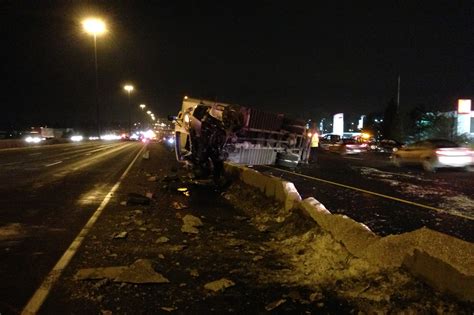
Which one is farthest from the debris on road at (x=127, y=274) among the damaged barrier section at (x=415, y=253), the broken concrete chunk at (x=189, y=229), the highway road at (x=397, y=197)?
the highway road at (x=397, y=197)

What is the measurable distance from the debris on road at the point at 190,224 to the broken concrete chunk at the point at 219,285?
115 inches

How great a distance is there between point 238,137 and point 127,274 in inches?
407

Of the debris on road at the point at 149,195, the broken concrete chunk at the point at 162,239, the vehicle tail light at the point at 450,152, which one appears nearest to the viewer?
the broken concrete chunk at the point at 162,239

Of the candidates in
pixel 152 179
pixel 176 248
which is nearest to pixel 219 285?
pixel 176 248

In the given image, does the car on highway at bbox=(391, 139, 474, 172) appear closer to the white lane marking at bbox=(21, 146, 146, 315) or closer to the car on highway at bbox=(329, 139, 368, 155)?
the white lane marking at bbox=(21, 146, 146, 315)

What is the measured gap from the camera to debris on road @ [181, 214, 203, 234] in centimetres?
872

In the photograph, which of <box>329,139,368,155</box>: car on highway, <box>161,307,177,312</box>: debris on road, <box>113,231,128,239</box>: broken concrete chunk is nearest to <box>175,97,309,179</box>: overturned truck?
<box>113,231,128,239</box>: broken concrete chunk

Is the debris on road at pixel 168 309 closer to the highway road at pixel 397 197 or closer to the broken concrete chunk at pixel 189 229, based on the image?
the broken concrete chunk at pixel 189 229

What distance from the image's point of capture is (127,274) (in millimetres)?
5973

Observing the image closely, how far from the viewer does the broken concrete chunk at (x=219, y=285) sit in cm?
554

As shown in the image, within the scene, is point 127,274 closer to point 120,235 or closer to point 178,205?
point 120,235

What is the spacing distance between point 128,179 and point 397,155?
14.1 meters

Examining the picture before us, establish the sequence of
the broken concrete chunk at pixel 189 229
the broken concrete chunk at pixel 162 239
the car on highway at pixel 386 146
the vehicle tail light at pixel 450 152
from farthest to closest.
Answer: the car on highway at pixel 386 146, the vehicle tail light at pixel 450 152, the broken concrete chunk at pixel 189 229, the broken concrete chunk at pixel 162 239

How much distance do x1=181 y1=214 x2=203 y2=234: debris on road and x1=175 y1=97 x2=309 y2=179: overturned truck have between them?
19.6ft
